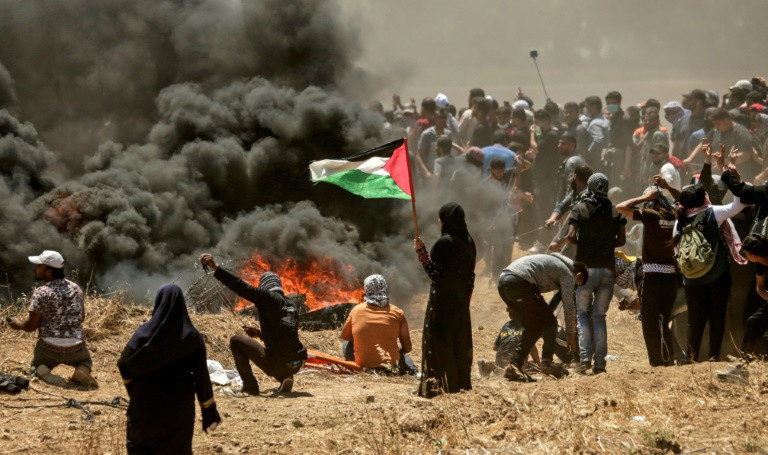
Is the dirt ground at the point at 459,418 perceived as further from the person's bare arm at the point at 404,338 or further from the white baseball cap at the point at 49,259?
the white baseball cap at the point at 49,259

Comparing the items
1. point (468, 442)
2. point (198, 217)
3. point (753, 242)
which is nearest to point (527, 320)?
point (753, 242)

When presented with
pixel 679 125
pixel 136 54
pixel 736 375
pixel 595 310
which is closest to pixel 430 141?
pixel 679 125

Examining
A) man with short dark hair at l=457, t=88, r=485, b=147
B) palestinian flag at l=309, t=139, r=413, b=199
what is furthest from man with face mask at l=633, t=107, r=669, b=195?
palestinian flag at l=309, t=139, r=413, b=199

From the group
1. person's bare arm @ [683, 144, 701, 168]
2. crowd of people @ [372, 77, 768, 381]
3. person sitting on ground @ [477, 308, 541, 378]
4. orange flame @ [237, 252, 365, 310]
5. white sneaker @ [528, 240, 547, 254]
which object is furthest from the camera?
white sneaker @ [528, 240, 547, 254]

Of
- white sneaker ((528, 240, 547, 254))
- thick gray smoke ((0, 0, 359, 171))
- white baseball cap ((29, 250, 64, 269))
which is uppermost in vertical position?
thick gray smoke ((0, 0, 359, 171))

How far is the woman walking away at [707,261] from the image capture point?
8500 millimetres

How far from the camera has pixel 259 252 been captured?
51.0ft

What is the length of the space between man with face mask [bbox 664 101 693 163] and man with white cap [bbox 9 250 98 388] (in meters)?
11.1

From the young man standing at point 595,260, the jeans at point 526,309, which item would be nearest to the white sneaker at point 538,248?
the young man standing at point 595,260

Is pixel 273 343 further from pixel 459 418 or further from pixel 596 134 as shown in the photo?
pixel 596 134

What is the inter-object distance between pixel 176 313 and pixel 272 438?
74.4 inches

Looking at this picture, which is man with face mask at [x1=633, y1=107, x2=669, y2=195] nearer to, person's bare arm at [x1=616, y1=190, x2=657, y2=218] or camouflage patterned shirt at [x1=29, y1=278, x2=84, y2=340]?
person's bare arm at [x1=616, y1=190, x2=657, y2=218]

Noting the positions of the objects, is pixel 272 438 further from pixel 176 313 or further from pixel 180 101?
pixel 180 101

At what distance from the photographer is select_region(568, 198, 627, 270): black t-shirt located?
9.48m
